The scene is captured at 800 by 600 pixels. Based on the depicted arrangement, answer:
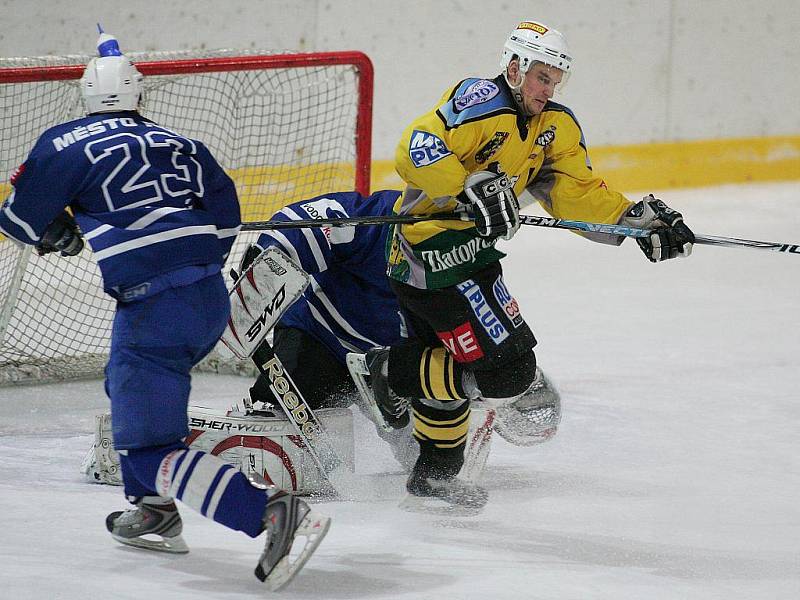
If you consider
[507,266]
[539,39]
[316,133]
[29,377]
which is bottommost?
[507,266]

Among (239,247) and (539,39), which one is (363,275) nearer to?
(539,39)

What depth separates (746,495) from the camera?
3289 mm

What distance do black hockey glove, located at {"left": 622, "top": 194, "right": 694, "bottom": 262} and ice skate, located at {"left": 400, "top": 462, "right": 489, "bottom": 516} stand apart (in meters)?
0.73

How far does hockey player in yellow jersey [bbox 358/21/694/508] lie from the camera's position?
3.01m

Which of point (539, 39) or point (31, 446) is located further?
point (31, 446)

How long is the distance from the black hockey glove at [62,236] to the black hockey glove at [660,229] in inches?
54.8


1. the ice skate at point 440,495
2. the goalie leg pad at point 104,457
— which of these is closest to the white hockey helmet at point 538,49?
the ice skate at point 440,495

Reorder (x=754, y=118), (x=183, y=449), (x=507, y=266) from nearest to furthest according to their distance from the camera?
(x=183, y=449) < (x=507, y=266) < (x=754, y=118)

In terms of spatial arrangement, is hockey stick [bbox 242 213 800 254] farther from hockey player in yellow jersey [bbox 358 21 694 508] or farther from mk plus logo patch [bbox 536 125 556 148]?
mk plus logo patch [bbox 536 125 556 148]

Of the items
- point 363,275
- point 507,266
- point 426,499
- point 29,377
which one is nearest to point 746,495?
point 426,499

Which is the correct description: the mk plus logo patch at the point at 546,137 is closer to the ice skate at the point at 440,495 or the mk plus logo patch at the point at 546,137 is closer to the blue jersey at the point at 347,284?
the blue jersey at the point at 347,284

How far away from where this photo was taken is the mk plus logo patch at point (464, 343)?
306cm

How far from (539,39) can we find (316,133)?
2.15 m

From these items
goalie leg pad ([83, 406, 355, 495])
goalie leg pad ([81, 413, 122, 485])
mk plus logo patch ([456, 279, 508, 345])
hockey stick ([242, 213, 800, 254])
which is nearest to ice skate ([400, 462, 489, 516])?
goalie leg pad ([83, 406, 355, 495])
